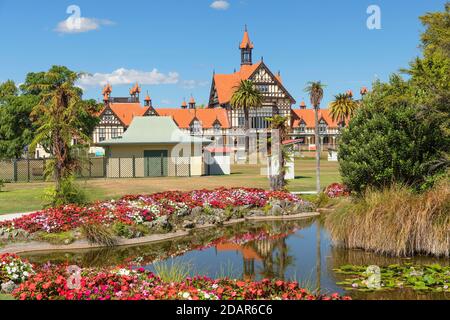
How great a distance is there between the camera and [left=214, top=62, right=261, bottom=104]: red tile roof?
88562mm

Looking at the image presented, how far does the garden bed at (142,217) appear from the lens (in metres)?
15.1

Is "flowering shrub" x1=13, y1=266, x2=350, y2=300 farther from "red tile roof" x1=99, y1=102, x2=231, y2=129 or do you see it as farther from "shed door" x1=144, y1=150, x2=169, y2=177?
"red tile roof" x1=99, y1=102, x2=231, y2=129

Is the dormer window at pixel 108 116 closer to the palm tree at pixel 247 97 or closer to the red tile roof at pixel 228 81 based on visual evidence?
the red tile roof at pixel 228 81

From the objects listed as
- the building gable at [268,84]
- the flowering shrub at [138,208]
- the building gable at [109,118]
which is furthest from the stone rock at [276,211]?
the building gable at [109,118]

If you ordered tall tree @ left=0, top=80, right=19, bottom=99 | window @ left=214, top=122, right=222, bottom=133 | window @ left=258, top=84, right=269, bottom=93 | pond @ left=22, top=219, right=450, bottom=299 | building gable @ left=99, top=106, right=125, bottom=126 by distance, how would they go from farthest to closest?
window @ left=214, top=122, right=222, bottom=133
window @ left=258, top=84, right=269, bottom=93
building gable @ left=99, top=106, right=125, bottom=126
tall tree @ left=0, top=80, right=19, bottom=99
pond @ left=22, top=219, right=450, bottom=299

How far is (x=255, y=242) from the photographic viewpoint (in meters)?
15.4

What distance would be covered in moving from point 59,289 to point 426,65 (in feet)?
45.6

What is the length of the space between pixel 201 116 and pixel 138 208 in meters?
72.7

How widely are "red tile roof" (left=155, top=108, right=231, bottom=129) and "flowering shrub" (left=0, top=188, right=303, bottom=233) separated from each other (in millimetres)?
66168

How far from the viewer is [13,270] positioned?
9.70 m

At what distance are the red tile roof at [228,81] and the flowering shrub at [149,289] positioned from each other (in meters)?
79.4

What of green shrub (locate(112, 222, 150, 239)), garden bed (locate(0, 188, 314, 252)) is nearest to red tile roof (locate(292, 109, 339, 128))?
garden bed (locate(0, 188, 314, 252))

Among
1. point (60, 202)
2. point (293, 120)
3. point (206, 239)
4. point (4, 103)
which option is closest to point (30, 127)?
point (4, 103)
